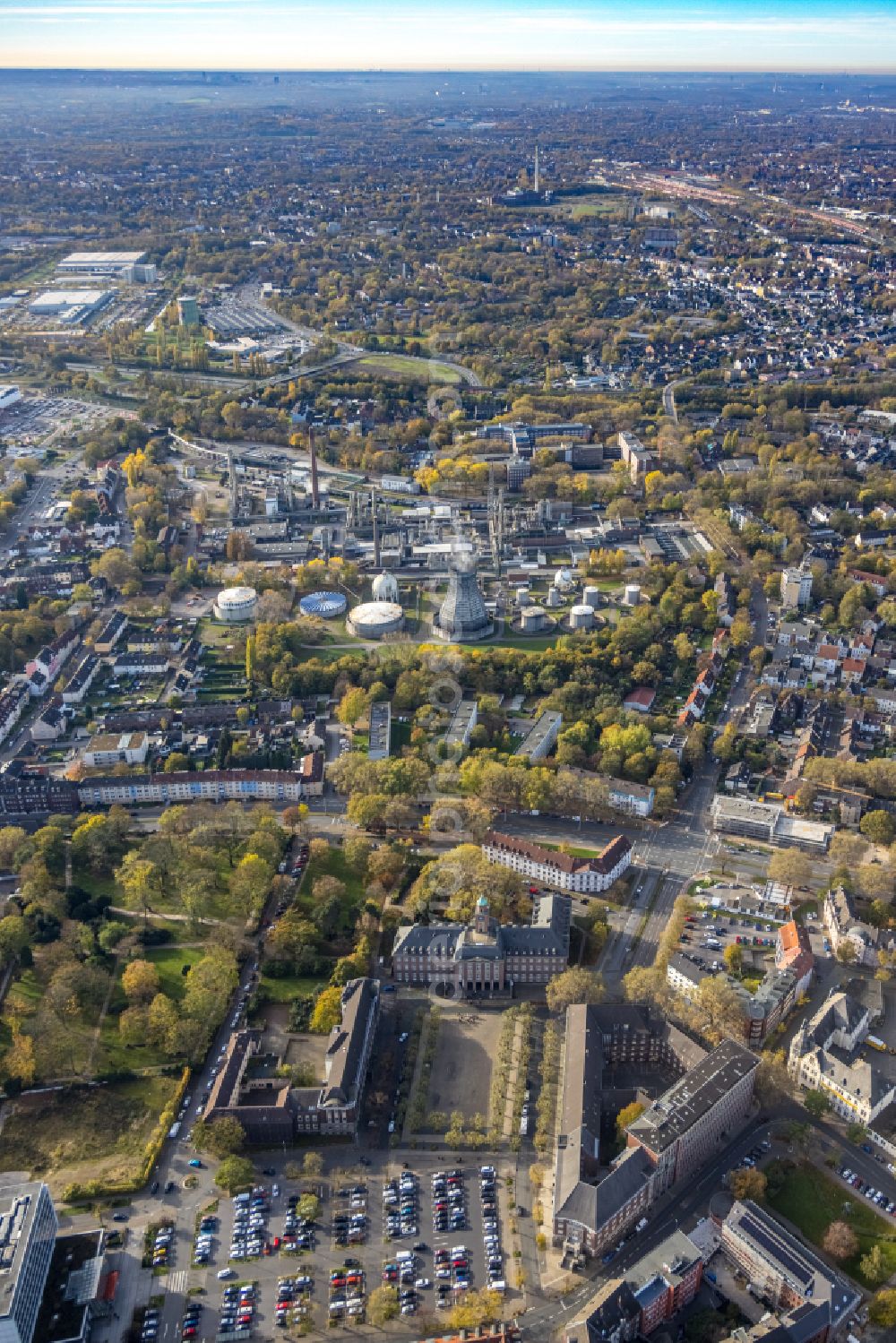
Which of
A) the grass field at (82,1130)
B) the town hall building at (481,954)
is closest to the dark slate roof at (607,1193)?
the town hall building at (481,954)

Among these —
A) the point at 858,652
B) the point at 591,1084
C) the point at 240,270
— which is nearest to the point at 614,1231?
the point at 591,1084

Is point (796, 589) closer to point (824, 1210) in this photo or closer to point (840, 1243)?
point (824, 1210)

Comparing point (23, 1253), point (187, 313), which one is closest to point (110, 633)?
point (23, 1253)

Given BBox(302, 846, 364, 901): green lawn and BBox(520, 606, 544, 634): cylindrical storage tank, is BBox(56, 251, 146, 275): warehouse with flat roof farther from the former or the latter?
BBox(302, 846, 364, 901): green lawn

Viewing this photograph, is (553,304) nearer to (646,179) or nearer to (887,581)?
(887,581)

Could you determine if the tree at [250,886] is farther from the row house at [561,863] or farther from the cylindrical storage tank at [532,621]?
the cylindrical storage tank at [532,621]

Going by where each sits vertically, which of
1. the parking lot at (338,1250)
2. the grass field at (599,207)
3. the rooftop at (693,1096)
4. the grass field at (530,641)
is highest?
the grass field at (599,207)
